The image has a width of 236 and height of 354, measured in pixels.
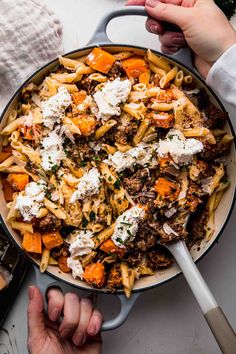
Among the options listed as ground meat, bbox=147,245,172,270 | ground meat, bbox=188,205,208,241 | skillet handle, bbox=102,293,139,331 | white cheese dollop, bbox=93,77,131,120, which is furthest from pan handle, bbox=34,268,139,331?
white cheese dollop, bbox=93,77,131,120

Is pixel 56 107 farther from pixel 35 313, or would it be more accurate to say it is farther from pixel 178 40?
pixel 35 313

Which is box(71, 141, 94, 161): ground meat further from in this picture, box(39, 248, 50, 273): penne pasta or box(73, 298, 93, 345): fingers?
box(73, 298, 93, 345): fingers

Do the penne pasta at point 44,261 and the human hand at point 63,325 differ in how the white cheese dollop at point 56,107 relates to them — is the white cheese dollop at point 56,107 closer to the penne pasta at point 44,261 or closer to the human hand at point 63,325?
the penne pasta at point 44,261

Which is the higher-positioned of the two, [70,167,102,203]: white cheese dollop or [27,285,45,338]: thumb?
[70,167,102,203]: white cheese dollop

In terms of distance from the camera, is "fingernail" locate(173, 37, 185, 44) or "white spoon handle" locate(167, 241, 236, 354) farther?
"fingernail" locate(173, 37, 185, 44)

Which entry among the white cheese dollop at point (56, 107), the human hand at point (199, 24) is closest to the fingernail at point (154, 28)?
the human hand at point (199, 24)

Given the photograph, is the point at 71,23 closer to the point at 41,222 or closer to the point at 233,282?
the point at 41,222

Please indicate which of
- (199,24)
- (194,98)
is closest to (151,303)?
(194,98)
